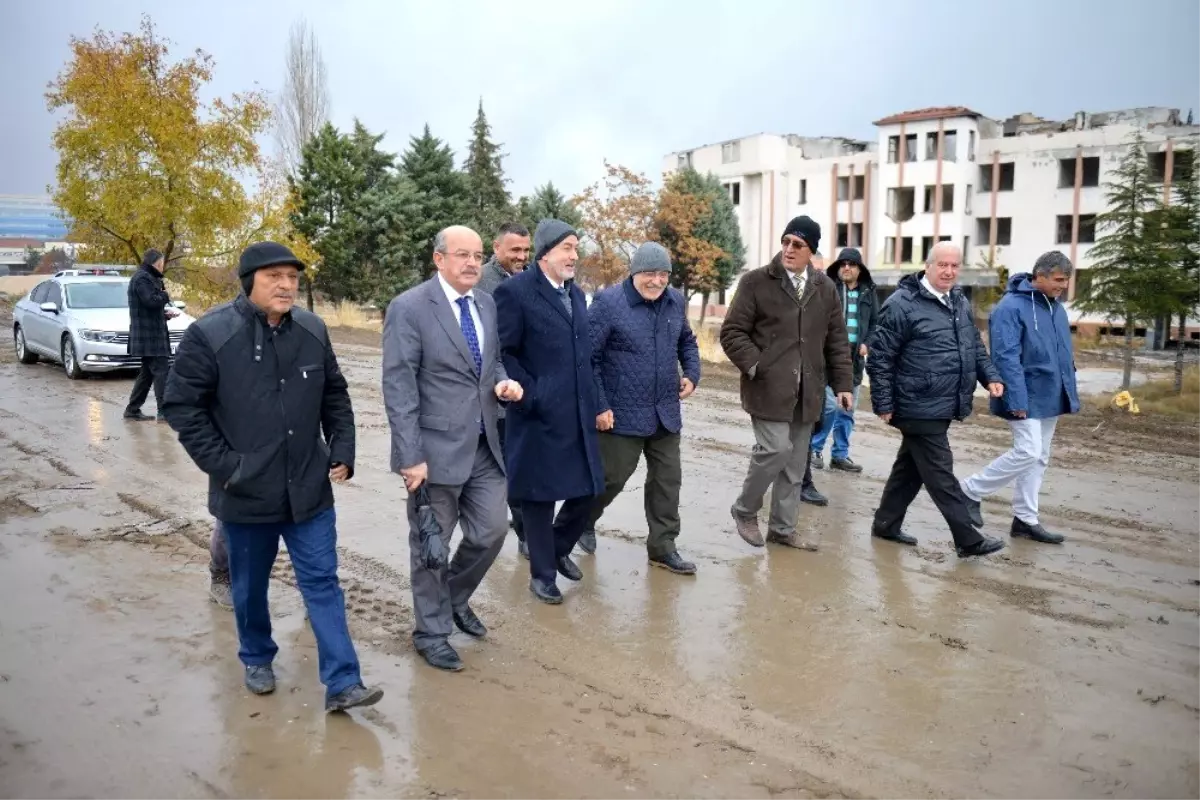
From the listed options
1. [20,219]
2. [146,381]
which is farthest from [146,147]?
[20,219]

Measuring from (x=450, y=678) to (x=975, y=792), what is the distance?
94.5 inches

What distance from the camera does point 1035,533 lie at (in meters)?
7.22

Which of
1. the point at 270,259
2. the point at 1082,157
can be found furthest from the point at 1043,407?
the point at 1082,157

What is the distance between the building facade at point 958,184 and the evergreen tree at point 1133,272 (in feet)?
89.3

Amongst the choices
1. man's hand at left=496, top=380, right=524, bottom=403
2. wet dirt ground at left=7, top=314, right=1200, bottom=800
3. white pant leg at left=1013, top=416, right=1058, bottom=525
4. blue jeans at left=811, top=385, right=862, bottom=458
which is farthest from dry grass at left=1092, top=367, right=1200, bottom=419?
man's hand at left=496, top=380, right=524, bottom=403

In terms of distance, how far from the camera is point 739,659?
16.3 feet

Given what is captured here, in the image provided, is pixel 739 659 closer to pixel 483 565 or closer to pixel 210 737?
pixel 483 565

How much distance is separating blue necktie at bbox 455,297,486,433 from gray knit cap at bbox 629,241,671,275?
1.45 metres

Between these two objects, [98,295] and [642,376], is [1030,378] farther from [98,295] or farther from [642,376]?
[98,295]

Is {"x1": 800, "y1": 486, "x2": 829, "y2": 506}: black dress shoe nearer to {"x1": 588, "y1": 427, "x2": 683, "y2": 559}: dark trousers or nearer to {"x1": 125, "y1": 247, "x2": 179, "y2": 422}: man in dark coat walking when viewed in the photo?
{"x1": 588, "y1": 427, "x2": 683, "y2": 559}: dark trousers

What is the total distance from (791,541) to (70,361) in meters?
13.1

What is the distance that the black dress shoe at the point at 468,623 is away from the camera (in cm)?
522

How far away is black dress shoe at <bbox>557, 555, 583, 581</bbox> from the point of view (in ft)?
20.3

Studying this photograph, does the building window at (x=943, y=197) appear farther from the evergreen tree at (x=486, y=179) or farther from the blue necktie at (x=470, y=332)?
the blue necktie at (x=470, y=332)
